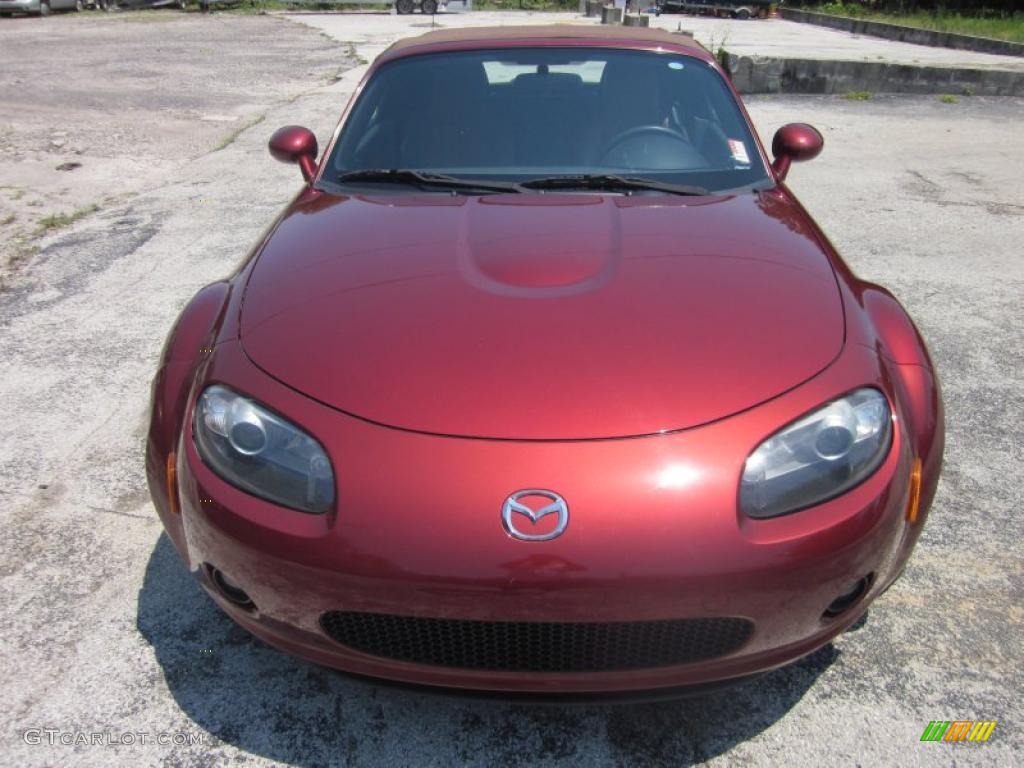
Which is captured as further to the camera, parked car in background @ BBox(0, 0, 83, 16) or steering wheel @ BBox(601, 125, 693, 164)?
parked car in background @ BBox(0, 0, 83, 16)

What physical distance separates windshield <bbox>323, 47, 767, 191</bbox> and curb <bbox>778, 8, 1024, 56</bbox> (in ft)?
52.9

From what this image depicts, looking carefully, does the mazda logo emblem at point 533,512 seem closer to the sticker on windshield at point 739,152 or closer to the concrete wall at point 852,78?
the sticker on windshield at point 739,152

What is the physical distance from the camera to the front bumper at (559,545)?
1497 mm

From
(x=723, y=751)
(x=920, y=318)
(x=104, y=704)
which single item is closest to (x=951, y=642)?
(x=723, y=751)

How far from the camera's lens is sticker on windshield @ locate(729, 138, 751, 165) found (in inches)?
111

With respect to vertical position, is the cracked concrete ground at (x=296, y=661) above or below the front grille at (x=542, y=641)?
below

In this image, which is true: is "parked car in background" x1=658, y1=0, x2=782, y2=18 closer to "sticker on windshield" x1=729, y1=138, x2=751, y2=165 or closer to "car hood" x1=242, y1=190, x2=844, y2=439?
"sticker on windshield" x1=729, y1=138, x2=751, y2=165

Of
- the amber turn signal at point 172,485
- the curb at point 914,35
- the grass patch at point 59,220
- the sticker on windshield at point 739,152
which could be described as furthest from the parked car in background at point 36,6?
the amber turn signal at point 172,485

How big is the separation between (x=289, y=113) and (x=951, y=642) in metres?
9.30

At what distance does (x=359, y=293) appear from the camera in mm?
2035

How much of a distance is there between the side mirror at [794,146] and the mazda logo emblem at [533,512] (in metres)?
2.01

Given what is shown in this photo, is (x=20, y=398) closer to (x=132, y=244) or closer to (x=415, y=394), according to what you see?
(x=132, y=244)

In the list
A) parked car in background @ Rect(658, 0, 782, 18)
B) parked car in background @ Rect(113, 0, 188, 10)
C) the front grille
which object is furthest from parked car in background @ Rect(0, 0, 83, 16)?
the front grille

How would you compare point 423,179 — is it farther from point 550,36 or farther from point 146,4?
point 146,4
